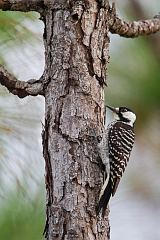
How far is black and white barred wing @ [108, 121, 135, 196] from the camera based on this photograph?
2.15 metres

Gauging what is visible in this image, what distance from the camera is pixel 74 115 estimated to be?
180 cm

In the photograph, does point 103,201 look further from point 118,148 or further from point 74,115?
point 118,148

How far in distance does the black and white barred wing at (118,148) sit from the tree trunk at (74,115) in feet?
0.99

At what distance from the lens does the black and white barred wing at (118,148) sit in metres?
2.15

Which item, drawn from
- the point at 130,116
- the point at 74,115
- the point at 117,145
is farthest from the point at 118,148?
the point at 74,115

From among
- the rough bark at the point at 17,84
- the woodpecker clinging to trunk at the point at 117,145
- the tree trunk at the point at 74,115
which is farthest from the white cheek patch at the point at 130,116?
the rough bark at the point at 17,84

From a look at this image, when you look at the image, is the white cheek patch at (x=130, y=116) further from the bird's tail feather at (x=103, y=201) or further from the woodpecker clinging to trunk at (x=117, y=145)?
the bird's tail feather at (x=103, y=201)

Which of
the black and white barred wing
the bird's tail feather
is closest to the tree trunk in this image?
the bird's tail feather

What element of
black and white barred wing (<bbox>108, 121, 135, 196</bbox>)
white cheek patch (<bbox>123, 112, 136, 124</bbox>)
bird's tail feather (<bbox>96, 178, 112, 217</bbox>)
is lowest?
bird's tail feather (<bbox>96, 178, 112, 217</bbox>)

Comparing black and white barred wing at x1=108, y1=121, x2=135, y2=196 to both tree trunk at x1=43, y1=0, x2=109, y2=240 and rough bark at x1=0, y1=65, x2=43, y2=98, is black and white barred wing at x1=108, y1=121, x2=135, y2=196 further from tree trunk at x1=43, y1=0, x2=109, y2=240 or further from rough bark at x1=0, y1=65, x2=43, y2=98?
rough bark at x1=0, y1=65, x2=43, y2=98

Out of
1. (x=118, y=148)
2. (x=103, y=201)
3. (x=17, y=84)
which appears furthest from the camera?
(x=118, y=148)

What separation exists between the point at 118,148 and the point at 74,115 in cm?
57

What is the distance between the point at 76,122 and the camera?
180 cm

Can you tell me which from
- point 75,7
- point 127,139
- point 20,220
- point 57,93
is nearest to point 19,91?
point 57,93
